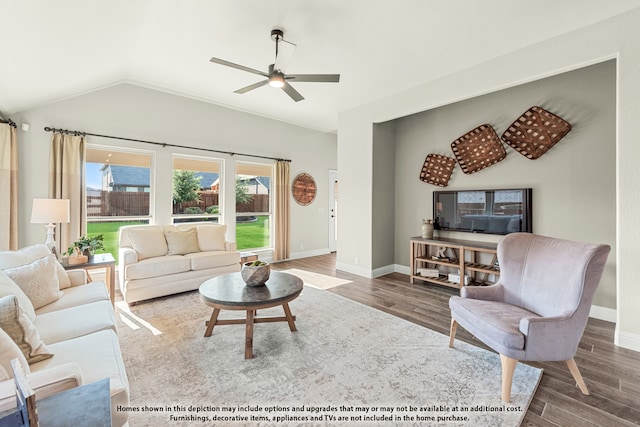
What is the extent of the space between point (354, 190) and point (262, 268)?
2.75 meters

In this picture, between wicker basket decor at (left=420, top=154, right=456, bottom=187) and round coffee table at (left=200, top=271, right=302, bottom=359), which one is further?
wicker basket decor at (left=420, top=154, right=456, bottom=187)

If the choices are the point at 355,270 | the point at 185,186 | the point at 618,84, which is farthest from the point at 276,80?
the point at 355,270

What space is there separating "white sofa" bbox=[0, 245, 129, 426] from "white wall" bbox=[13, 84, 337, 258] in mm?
1789

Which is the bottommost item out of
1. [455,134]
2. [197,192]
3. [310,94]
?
[197,192]

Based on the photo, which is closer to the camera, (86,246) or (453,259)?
(86,246)

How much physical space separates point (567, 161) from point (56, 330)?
507cm

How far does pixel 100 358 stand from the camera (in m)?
1.46

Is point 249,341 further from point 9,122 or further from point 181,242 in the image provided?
point 9,122

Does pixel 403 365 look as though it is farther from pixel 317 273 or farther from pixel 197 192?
pixel 197 192

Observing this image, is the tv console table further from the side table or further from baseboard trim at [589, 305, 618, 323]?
the side table

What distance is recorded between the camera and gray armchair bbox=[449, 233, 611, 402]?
1.79m

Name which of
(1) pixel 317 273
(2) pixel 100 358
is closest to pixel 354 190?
(1) pixel 317 273

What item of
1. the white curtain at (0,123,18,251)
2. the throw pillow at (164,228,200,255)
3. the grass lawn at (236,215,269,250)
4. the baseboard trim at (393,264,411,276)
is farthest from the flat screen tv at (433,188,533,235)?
the white curtain at (0,123,18,251)

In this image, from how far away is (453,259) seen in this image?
4188mm
